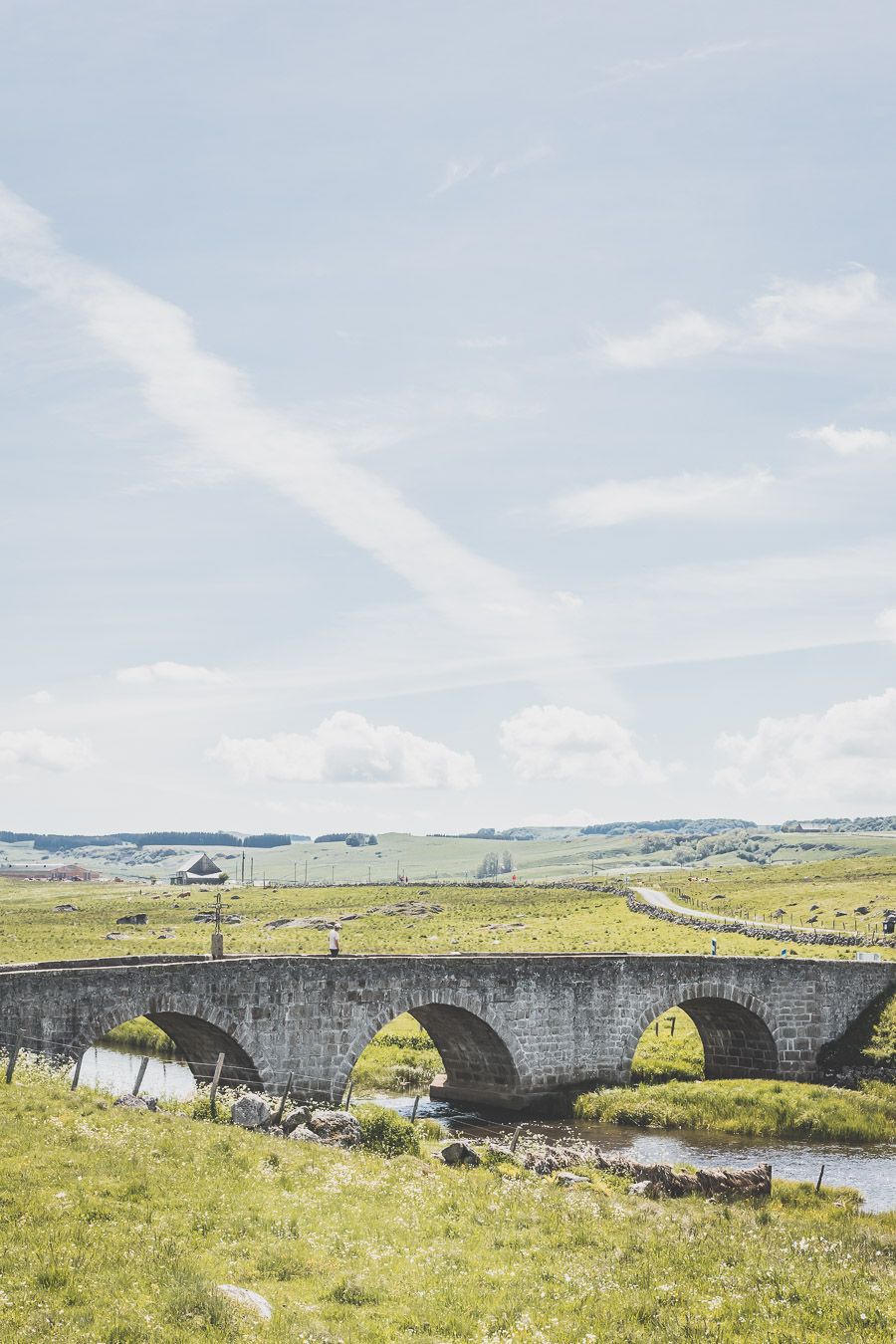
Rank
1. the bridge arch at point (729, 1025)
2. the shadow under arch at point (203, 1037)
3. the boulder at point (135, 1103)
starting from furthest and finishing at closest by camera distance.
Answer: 1. the bridge arch at point (729, 1025)
2. the shadow under arch at point (203, 1037)
3. the boulder at point (135, 1103)

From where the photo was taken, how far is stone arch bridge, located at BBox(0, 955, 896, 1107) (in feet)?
94.6

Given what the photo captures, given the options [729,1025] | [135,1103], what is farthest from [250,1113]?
[729,1025]

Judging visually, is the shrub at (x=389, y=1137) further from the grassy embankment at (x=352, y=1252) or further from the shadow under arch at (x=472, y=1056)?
the shadow under arch at (x=472, y=1056)

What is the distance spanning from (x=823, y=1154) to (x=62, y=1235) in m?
28.5

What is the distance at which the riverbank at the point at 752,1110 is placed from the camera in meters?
38.0

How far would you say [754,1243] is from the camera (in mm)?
18500

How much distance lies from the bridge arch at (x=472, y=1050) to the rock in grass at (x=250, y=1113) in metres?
10.5

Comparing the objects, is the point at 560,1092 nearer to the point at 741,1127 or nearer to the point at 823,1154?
the point at 741,1127

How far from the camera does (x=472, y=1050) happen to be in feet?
135

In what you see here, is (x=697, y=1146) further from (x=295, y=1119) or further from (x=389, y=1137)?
(x=295, y=1119)

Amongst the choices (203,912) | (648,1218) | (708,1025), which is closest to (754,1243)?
(648,1218)

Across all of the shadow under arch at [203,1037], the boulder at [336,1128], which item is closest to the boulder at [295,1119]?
the boulder at [336,1128]

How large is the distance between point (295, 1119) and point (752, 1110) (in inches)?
816

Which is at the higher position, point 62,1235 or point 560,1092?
point 62,1235
